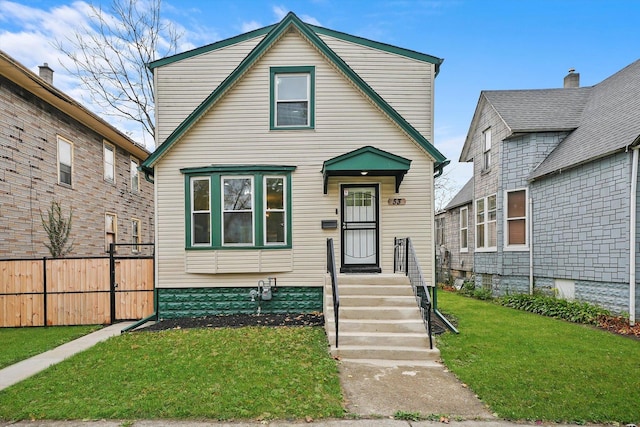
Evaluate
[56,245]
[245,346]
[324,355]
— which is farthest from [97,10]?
[324,355]

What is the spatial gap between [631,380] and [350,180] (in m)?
6.03

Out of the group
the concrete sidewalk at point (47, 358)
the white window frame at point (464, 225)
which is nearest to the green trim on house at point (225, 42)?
the concrete sidewalk at point (47, 358)

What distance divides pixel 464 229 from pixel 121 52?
62.5 ft

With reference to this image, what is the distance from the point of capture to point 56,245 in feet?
32.6

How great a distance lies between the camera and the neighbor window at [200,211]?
26.7 feet

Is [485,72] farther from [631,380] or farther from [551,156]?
[631,380]

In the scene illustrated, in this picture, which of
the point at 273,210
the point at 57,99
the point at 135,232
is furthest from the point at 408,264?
the point at 135,232

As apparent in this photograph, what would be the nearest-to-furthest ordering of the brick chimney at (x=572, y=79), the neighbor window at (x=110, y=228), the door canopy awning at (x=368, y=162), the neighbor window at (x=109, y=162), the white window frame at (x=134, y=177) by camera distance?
the door canopy awning at (x=368, y=162) < the neighbor window at (x=110, y=228) < the brick chimney at (x=572, y=79) < the neighbor window at (x=109, y=162) < the white window frame at (x=134, y=177)

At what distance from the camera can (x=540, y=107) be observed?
457 inches

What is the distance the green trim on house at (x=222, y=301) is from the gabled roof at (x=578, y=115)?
26.5ft

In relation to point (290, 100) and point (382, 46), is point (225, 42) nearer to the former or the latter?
point (290, 100)

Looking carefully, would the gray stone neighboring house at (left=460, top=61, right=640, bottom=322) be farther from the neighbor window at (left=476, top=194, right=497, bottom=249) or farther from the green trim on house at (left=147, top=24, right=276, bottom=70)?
the green trim on house at (left=147, top=24, right=276, bottom=70)

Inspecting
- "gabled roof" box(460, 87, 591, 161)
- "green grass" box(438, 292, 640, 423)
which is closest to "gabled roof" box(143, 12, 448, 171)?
"green grass" box(438, 292, 640, 423)

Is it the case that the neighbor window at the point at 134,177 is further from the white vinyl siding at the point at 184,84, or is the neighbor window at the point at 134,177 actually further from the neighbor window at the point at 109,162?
the white vinyl siding at the point at 184,84
